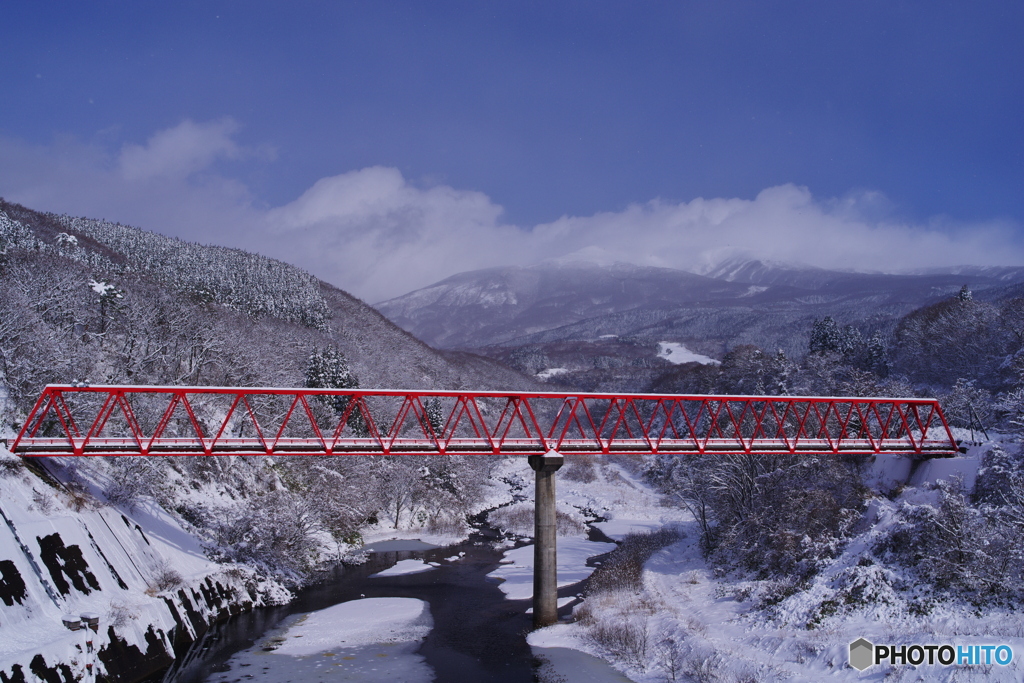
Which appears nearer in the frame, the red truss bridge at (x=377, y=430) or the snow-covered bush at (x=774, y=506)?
the red truss bridge at (x=377, y=430)

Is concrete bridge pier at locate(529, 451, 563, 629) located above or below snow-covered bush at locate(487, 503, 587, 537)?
above

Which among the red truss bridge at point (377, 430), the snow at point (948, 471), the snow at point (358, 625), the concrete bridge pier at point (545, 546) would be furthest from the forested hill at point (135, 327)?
the snow at point (948, 471)

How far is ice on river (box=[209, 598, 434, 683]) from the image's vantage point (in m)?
22.7

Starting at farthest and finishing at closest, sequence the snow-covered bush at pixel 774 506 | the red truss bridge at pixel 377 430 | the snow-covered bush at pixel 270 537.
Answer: the snow-covered bush at pixel 270 537, the snow-covered bush at pixel 774 506, the red truss bridge at pixel 377 430

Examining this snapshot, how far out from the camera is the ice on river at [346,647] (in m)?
22.7

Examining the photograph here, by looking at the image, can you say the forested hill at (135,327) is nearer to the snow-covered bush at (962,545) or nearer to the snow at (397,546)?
the snow at (397,546)

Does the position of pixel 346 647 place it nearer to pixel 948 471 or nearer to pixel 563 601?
pixel 563 601

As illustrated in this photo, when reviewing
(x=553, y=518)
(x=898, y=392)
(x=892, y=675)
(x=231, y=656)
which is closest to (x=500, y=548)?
(x=553, y=518)

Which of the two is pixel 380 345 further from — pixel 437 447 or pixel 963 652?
pixel 963 652

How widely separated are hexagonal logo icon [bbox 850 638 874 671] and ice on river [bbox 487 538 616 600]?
55.3ft

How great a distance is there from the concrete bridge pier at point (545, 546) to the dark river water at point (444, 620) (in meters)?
1.15

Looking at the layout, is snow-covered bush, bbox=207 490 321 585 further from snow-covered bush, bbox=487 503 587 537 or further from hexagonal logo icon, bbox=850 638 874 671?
hexagonal logo icon, bbox=850 638 874 671

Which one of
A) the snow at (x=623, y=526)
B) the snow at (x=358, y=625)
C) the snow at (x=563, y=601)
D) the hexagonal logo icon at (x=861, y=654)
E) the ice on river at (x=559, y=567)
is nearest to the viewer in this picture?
the hexagonal logo icon at (x=861, y=654)

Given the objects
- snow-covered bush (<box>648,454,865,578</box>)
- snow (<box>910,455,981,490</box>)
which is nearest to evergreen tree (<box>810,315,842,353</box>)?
snow-covered bush (<box>648,454,865,578</box>)
